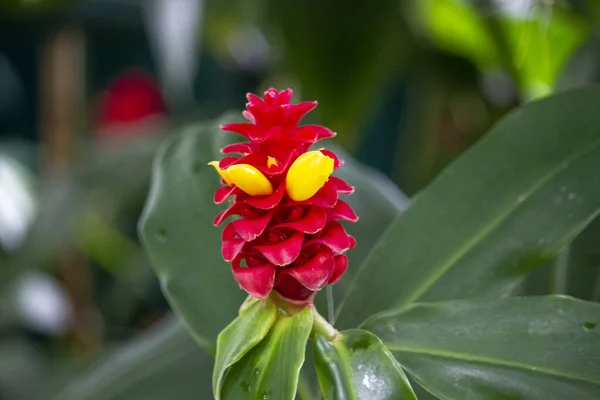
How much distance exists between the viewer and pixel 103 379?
1.89 feet

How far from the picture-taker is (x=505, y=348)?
32 centimetres

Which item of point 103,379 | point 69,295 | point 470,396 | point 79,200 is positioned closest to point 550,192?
point 470,396

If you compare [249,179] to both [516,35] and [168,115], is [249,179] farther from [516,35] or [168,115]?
[168,115]

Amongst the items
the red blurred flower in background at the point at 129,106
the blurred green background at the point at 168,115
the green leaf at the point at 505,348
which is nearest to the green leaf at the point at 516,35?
the blurred green background at the point at 168,115

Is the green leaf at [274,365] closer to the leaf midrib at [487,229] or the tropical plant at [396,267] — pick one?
the tropical plant at [396,267]

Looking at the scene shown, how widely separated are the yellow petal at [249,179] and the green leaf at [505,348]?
11 centimetres

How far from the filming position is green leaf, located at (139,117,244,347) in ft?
1.33

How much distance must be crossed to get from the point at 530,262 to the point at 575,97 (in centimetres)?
11

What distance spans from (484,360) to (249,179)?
0.50 feet

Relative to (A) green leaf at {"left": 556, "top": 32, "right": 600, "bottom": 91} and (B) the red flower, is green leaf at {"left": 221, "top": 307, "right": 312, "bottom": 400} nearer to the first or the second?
(B) the red flower

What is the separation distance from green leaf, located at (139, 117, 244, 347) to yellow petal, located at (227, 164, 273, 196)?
0.12 m

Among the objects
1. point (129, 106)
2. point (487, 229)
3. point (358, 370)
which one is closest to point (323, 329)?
point (358, 370)

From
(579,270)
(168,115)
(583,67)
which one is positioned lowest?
(168,115)

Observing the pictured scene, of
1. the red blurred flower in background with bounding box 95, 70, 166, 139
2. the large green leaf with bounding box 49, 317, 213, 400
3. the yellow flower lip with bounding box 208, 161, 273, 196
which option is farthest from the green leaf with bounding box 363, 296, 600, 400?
the red blurred flower in background with bounding box 95, 70, 166, 139
